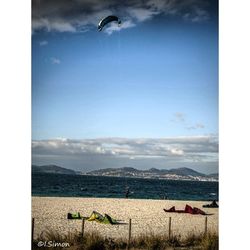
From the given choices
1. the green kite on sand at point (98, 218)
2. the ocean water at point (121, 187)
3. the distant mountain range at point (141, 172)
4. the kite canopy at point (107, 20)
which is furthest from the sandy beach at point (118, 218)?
the kite canopy at point (107, 20)

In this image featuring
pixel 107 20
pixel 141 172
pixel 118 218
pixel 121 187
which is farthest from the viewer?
pixel 121 187

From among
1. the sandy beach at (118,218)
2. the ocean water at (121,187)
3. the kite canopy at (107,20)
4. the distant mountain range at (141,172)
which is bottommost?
the sandy beach at (118,218)

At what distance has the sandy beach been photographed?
4.98 metres

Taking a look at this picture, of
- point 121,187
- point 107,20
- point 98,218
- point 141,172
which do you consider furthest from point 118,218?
point 107,20

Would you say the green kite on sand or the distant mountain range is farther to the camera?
the distant mountain range

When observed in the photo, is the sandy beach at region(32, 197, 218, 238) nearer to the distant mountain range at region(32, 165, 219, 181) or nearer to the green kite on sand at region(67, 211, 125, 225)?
the green kite on sand at region(67, 211, 125, 225)

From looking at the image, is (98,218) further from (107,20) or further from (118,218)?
(107,20)

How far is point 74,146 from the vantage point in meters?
5.27

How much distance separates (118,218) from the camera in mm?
5176

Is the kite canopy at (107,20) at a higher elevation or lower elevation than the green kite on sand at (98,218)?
higher

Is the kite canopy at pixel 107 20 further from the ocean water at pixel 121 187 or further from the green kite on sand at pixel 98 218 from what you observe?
the green kite on sand at pixel 98 218

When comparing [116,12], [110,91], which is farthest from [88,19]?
[110,91]

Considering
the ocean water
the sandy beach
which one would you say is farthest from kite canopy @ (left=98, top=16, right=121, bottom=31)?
the sandy beach

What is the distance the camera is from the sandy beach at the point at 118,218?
498 cm
